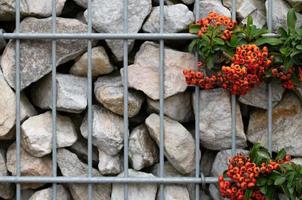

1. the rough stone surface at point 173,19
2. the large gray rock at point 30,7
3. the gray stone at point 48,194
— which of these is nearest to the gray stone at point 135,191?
the gray stone at point 48,194

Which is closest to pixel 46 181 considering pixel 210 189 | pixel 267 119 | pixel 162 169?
pixel 162 169

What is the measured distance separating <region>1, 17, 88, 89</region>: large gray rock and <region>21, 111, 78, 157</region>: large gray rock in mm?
136

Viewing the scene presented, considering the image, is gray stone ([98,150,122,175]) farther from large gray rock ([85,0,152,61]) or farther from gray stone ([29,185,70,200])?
large gray rock ([85,0,152,61])

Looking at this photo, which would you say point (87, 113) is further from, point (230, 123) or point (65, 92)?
point (230, 123)

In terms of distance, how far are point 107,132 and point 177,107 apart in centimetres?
27

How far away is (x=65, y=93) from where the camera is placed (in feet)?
6.89

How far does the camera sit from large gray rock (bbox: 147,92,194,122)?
6.97 ft

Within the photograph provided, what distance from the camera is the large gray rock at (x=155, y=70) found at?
6.89 ft

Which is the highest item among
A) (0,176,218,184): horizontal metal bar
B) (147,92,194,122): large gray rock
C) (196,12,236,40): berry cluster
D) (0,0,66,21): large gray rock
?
(0,0,66,21): large gray rock

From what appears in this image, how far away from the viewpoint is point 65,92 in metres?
2.10

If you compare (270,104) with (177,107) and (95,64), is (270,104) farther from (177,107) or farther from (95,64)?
(95,64)

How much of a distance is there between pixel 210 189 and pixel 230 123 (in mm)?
251

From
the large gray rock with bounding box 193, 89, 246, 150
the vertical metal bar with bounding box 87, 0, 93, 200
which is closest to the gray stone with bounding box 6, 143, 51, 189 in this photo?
the vertical metal bar with bounding box 87, 0, 93, 200

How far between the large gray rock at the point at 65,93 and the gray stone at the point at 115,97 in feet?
0.18
